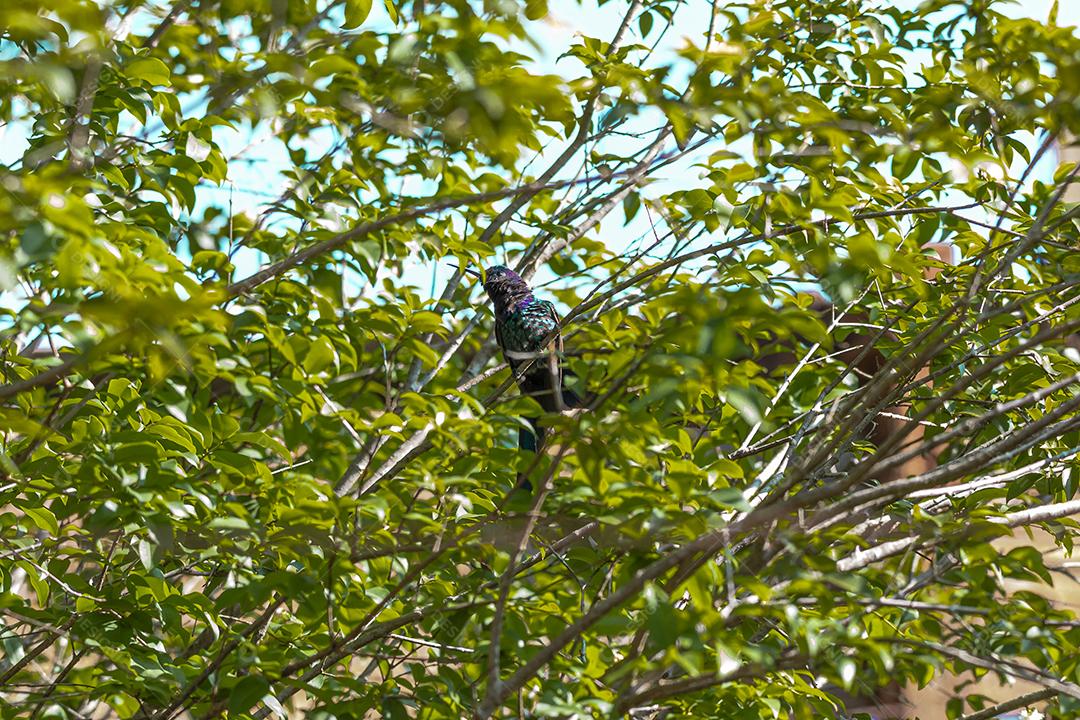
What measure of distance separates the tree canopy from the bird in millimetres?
114

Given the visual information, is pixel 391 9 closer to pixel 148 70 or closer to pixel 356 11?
pixel 356 11

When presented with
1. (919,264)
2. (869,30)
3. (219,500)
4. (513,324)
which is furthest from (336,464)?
(869,30)

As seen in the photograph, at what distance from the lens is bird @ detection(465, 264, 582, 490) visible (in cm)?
297

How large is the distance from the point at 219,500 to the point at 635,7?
196 cm

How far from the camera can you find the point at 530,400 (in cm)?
235

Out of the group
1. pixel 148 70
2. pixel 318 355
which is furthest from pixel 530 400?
pixel 148 70

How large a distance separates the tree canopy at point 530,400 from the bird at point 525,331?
0.11 m

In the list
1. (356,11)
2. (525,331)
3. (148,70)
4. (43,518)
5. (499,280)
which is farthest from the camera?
(499,280)

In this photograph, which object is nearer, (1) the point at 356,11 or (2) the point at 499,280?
(1) the point at 356,11

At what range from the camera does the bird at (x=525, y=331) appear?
2.97m

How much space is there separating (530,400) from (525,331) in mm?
739

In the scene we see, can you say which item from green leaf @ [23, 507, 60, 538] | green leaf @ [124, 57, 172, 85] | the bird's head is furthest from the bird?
green leaf @ [23, 507, 60, 538]

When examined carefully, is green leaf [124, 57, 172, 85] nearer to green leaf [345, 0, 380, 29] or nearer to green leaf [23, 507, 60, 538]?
green leaf [345, 0, 380, 29]

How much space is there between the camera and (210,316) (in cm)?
165
